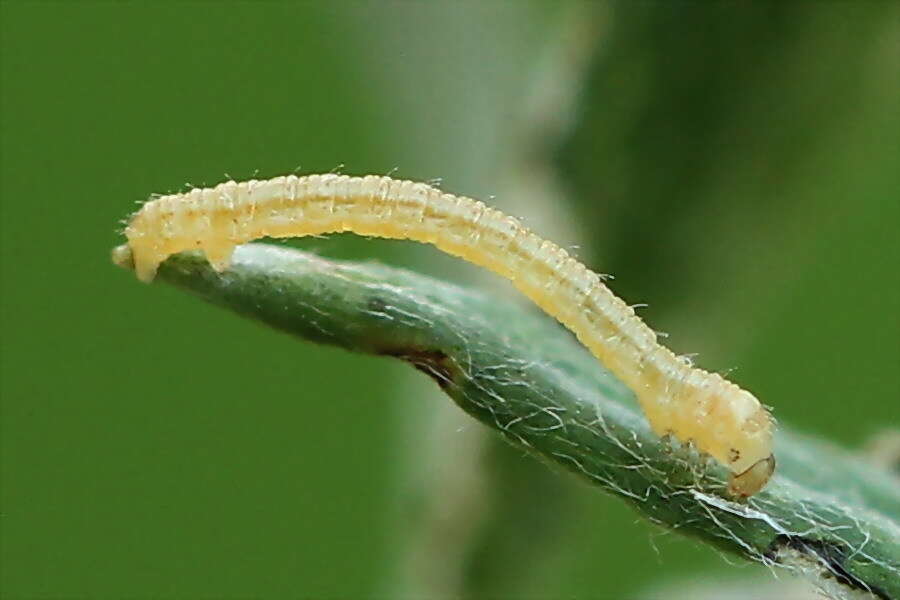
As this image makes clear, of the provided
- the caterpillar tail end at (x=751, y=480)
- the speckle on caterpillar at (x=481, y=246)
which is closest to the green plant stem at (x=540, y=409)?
the caterpillar tail end at (x=751, y=480)

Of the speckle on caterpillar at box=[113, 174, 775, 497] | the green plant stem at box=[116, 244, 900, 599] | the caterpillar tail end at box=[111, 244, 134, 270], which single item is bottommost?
the green plant stem at box=[116, 244, 900, 599]

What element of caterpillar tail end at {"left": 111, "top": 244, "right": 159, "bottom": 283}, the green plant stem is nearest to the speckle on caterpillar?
caterpillar tail end at {"left": 111, "top": 244, "right": 159, "bottom": 283}

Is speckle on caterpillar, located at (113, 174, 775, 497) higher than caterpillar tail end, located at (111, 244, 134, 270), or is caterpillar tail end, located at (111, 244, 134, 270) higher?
speckle on caterpillar, located at (113, 174, 775, 497)

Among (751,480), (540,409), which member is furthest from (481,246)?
(751,480)

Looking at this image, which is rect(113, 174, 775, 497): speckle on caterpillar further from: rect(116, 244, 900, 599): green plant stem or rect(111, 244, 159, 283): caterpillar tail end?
rect(116, 244, 900, 599): green plant stem

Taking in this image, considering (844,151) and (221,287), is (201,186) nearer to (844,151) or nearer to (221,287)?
(221,287)

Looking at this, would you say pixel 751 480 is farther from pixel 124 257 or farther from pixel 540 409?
pixel 124 257

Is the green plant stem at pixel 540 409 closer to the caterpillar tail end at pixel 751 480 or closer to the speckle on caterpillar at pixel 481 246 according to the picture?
the caterpillar tail end at pixel 751 480
